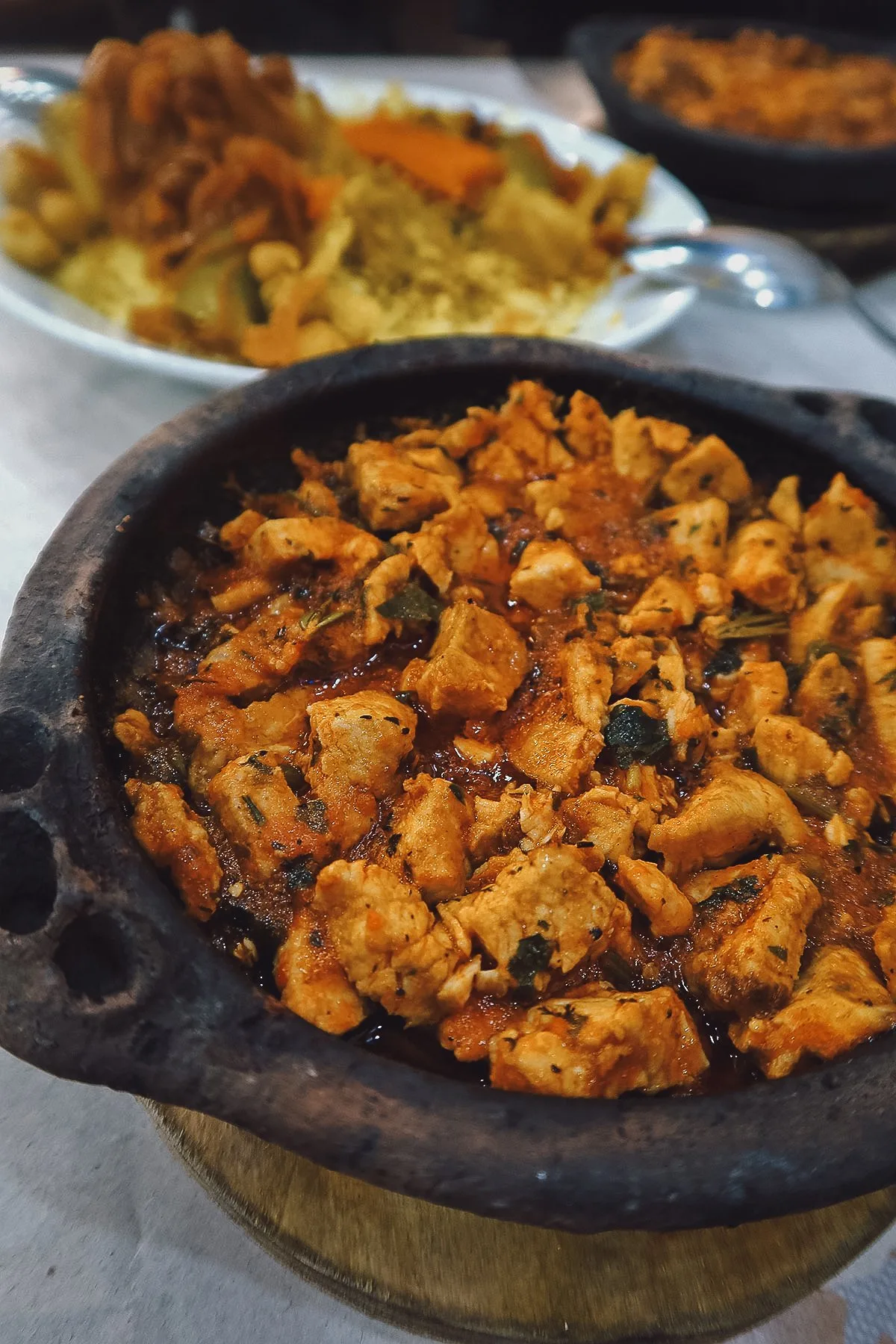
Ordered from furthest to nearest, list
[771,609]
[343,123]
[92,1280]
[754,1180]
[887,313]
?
1. [887,313]
2. [343,123]
3. [771,609]
4. [92,1280]
5. [754,1180]

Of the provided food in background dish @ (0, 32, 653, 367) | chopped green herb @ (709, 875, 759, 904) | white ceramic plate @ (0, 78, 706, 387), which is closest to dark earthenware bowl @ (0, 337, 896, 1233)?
chopped green herb @ (709, 875, 759, 904)

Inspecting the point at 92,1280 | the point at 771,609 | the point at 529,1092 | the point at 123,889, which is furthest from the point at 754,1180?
the point at 92,1280

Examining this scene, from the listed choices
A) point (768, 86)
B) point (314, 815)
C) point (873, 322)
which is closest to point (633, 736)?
point (314, 815)

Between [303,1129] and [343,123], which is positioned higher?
[343,123]

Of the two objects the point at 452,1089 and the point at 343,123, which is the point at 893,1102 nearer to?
the point at 452,1089

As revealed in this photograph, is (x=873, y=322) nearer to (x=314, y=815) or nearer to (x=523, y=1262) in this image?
(x=314, y=815)

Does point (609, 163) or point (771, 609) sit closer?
point (771, 609)

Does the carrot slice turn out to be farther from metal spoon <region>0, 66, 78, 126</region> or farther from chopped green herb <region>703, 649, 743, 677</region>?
chopped green herb <region>703, 649, 743, 677</region>

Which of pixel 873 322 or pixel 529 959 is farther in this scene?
pixel 873 322
